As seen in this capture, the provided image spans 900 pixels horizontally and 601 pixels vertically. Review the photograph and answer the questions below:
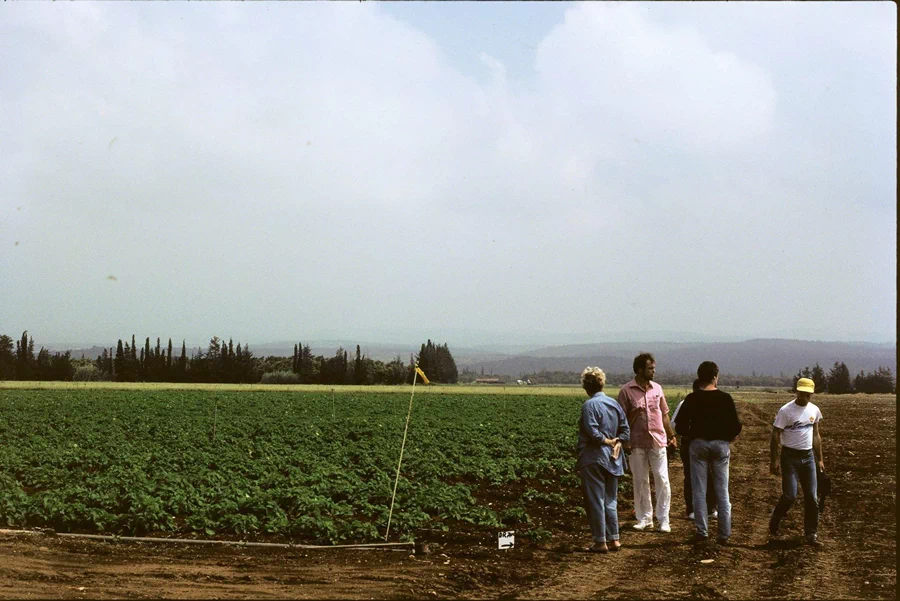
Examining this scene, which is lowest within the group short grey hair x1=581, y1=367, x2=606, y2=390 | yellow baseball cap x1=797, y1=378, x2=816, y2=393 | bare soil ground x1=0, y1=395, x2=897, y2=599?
bare soil ground x1=0, y1=395, x2=897, y2=599

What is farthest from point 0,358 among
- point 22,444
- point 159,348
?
point 22,444

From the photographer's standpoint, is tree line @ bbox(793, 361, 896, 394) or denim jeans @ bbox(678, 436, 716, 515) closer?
denim jeans @ bbox(678, 436, 716, 515)

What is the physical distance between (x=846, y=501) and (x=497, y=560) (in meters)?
7.18

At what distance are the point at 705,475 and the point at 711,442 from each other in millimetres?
414

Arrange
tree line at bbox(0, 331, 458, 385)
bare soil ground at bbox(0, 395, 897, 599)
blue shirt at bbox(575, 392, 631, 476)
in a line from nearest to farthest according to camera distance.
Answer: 1. bare soil ground at bbox(0, 395, 897, 599)
2. blue shirt at bbox(575, 392, 631, 476)
3. tree line at bbox(0, 331, 458, 385)

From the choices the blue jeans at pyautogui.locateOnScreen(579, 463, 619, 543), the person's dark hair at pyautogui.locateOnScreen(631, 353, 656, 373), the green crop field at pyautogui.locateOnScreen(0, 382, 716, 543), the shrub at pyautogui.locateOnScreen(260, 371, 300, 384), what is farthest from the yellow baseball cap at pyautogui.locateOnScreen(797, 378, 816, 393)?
the shrub at pyautogui.locateOnScreen(260, 371, 300, 384)

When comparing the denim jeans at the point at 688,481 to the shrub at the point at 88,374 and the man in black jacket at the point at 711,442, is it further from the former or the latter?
the shrub at the point at 88,374

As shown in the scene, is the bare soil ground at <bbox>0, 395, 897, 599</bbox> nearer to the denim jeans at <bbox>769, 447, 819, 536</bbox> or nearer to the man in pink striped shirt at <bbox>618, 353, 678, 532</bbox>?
the denim jeans at <bbox>769, 447, 819, 536</bbox>

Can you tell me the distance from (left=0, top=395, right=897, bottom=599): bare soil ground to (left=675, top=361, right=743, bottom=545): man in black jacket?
41cm

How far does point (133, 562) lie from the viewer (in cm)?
902

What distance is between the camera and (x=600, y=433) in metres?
9.47

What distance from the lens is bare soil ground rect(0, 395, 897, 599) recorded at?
7699 mm

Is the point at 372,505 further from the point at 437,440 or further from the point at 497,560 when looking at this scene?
the point at 437,440

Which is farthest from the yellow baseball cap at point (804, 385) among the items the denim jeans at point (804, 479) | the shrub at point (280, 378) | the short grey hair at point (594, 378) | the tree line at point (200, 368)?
the shrub at point (280, 378)
